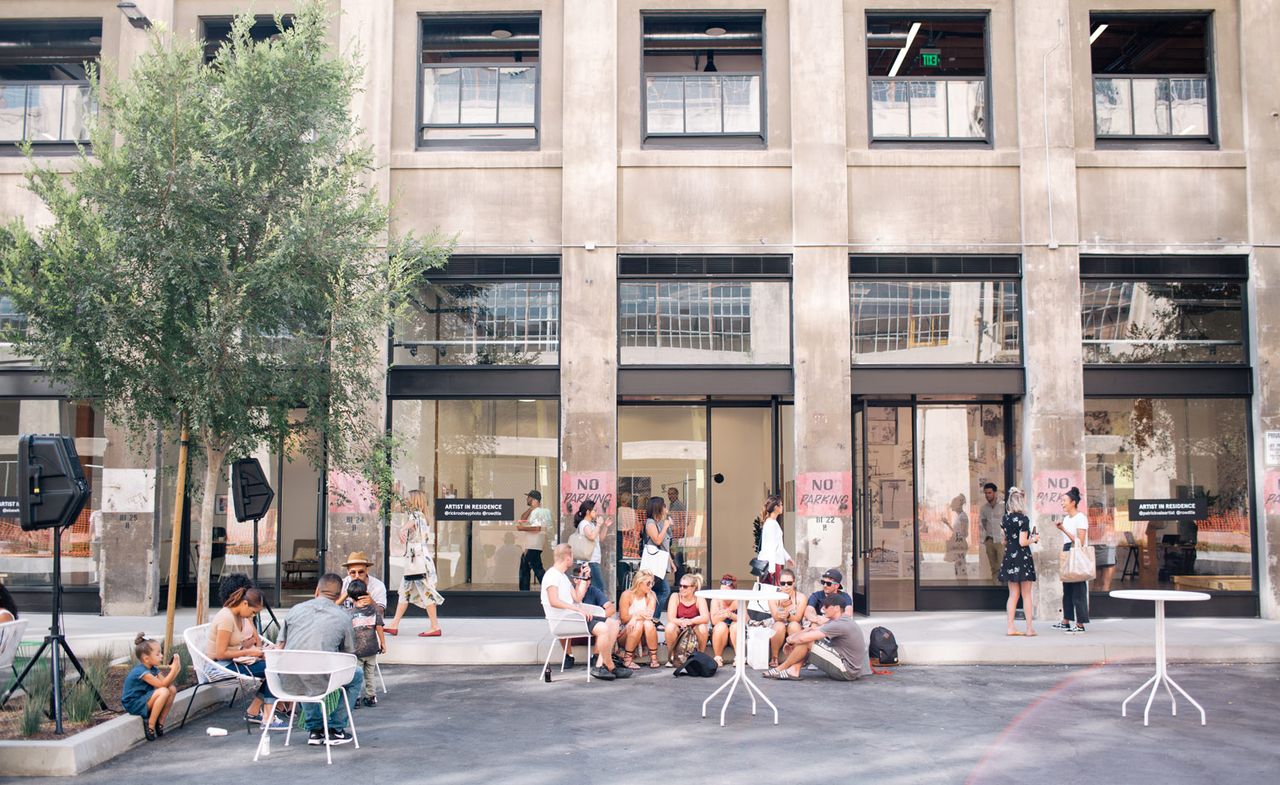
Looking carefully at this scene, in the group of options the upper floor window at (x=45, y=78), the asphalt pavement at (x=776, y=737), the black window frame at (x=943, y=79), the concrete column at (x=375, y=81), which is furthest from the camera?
the upper floor window at (x=45, y=78)

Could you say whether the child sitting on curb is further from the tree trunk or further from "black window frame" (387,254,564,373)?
"black window frame" (387,254,564,373)

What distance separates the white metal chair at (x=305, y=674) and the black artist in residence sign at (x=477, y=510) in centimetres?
729

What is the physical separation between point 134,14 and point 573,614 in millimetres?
10679

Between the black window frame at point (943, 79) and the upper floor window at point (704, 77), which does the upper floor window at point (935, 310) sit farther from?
the upper floor window at point (704, 77)

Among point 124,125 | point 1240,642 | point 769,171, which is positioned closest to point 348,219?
point 124,125

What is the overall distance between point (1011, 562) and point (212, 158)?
1020cm

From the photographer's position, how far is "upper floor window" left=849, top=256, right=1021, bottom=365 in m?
15.9

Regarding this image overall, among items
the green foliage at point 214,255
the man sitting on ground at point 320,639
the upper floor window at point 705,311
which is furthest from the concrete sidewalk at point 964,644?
the upper floor window at point 705,311

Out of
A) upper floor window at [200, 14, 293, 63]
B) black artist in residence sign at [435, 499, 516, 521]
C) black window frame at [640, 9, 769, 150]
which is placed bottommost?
black artist in residence sign at [435, 499, 516, 521]

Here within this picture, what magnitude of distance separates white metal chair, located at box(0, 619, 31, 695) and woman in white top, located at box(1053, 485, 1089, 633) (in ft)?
37.7

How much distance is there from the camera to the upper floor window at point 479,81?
16.4m

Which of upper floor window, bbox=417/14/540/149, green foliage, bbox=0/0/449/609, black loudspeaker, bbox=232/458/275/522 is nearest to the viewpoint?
green foliage, bbox=0/0/449/609

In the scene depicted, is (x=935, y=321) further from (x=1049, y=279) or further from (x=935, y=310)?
(x=1049, y=279)

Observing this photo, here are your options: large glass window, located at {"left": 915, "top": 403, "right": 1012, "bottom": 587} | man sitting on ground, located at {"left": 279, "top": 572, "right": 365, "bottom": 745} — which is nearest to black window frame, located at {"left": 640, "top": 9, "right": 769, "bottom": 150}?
large glass window, located at {"left": 915, "top": 403, "right": 1012, "bottom": 587}
